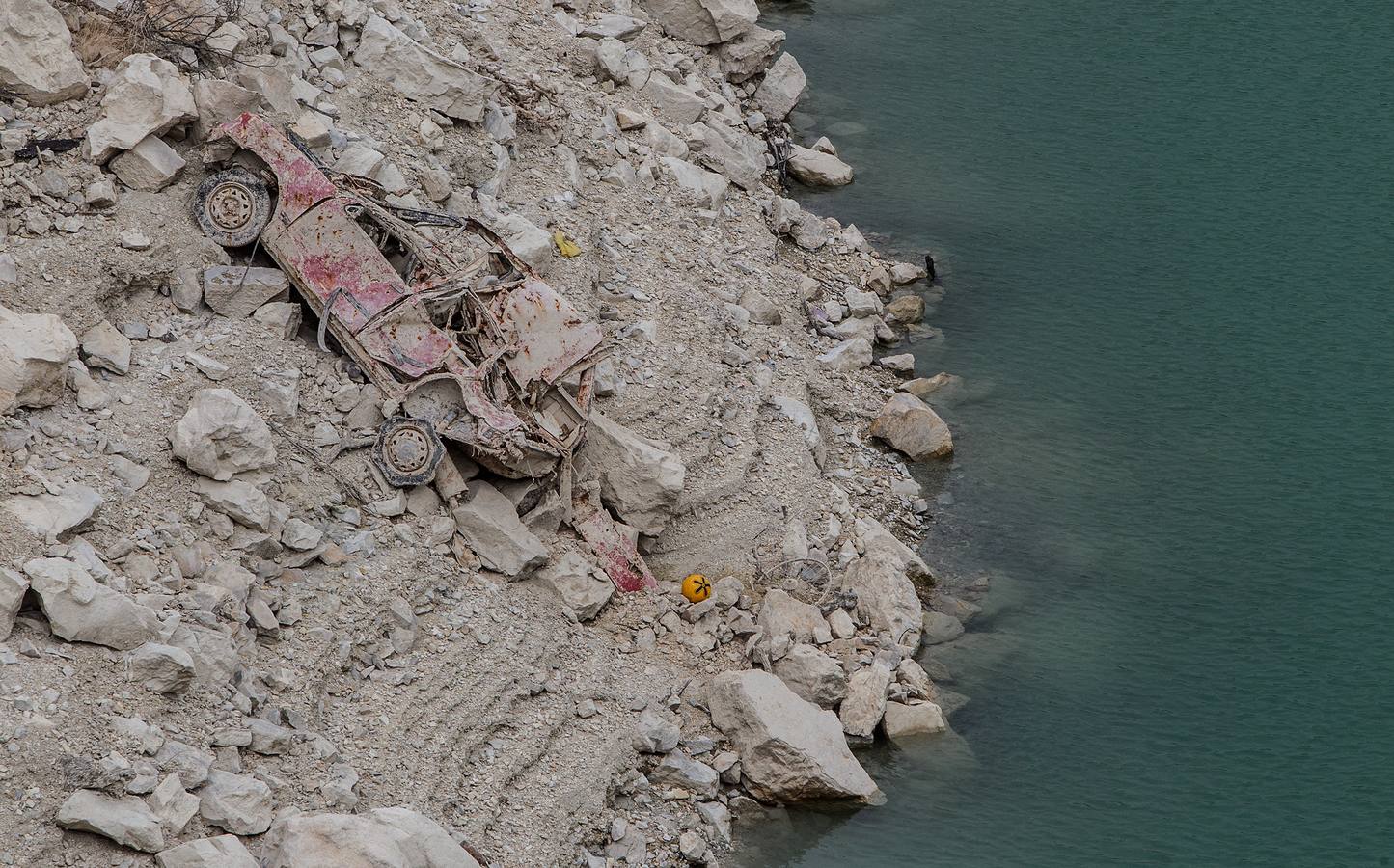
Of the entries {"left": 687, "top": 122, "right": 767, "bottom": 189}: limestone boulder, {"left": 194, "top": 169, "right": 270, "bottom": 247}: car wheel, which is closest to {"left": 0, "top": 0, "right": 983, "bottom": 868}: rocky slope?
{"left": 194, "top": 169, "right": 270, "bottom": 247}: car wheel

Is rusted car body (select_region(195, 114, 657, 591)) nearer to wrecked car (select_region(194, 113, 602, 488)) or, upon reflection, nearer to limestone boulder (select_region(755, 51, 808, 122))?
wrecked car (select_region(194, 113, 602, 488))

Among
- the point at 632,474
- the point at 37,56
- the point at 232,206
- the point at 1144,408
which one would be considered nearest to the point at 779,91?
the point at 1144,408

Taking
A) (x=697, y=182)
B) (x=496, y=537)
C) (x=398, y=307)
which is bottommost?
(x=496, y=537)

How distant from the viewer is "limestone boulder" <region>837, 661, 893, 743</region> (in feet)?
58.0

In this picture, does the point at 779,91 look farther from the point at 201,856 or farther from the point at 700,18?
the point at 201,856

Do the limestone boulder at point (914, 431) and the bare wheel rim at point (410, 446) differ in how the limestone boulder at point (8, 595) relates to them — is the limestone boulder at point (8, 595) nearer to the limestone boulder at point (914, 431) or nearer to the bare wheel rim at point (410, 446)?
the bare wheel rim at point (410, 446)

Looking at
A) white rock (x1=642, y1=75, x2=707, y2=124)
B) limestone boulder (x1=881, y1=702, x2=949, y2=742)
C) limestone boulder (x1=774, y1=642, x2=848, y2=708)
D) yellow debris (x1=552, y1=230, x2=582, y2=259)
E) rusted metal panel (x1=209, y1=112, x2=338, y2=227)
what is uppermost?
rusted metal panel (x1=209, y1=112, x2=338, y2=227)

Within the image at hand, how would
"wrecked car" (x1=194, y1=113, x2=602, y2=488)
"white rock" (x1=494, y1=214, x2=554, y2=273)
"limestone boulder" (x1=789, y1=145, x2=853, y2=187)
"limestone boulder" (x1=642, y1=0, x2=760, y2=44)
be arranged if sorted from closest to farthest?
"wrecked car" (x1=194, y1=113, x2=602, y2=488)
"white rock" (x1=494, y1=214, x2=554, y2=273)
"limestone boulder" (x1=642, y1=0, x2=760, y2=44)
"limestone boulder" (x1=789, y1=145, x2=853, y2=187)

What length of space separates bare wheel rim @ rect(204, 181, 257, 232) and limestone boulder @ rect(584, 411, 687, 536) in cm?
466

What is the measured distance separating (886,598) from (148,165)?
1019 centimetres

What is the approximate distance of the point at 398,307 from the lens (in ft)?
53.8

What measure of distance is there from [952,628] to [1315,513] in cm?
608

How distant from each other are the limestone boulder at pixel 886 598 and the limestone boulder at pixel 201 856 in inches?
371

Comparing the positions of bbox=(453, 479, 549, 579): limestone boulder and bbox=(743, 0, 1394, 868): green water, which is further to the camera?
bbox=(743, 0, 1394, 868): green water
